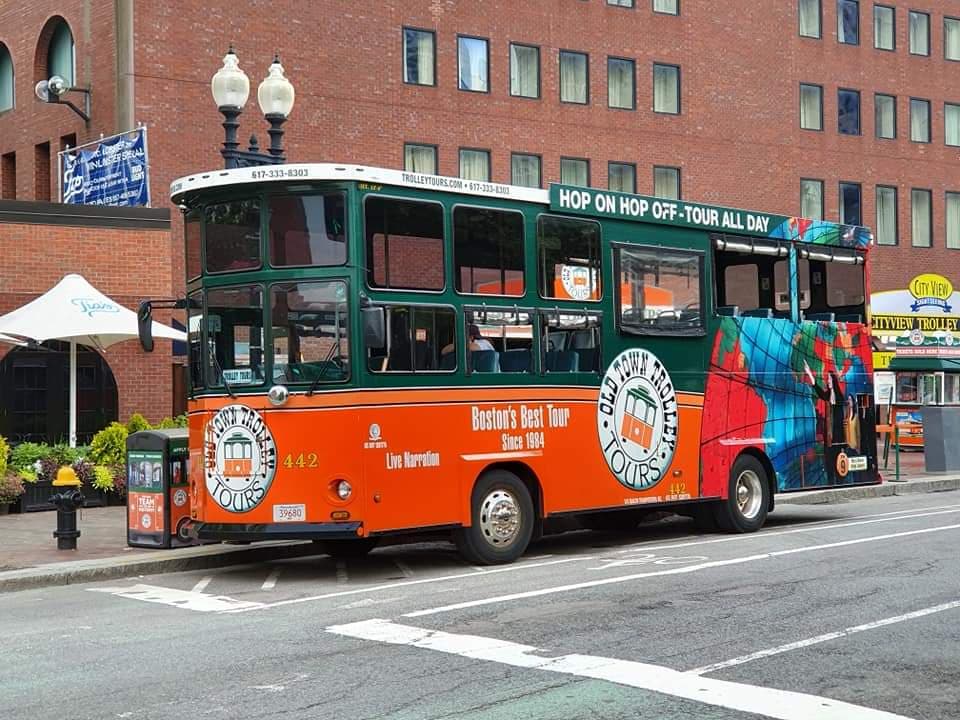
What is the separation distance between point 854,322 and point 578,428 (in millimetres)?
5422

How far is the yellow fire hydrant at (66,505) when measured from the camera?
13656 millimetres

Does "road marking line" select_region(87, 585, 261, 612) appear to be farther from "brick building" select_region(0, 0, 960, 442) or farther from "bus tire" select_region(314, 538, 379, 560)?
"brick building" select_region(0, 0, 960, 442)

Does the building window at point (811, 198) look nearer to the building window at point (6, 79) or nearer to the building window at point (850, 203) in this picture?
the building window at point (850, 203)

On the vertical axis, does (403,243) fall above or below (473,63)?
below

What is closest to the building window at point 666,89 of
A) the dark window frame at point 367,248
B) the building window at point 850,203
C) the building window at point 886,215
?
the building window at point 850,203

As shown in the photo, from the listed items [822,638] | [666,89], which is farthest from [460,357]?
[666,89]

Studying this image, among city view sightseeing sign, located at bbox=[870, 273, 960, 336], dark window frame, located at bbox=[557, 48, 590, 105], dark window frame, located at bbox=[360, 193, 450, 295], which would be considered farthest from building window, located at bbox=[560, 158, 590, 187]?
dark window frame, located at bbox=[360, 193, 450, 295]

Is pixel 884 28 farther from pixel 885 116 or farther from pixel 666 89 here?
pixel 666 89

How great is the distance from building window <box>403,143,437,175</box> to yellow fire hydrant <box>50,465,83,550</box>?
20879mm

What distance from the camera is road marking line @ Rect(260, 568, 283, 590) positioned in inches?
467

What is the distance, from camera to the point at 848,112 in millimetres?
43094

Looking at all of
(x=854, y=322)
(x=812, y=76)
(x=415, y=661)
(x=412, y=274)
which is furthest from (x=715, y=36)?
(x=415, y=661)

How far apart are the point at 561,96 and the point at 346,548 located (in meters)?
24.1

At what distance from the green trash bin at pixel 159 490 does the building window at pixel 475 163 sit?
21890 millimetres
